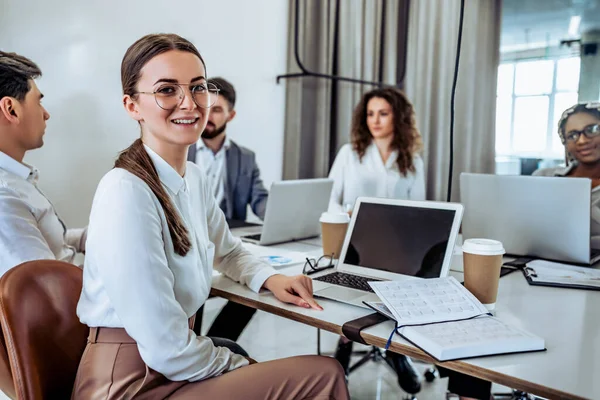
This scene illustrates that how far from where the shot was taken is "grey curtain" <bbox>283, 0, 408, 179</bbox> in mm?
3748

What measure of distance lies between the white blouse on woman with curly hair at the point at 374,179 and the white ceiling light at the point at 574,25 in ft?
3.08

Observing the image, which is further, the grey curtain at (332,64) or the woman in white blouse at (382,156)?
the grey curtain at (332,64)

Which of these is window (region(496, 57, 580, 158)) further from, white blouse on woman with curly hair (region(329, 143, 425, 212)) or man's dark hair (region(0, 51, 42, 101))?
man's dark hair (region(0, 51, 42, 101))

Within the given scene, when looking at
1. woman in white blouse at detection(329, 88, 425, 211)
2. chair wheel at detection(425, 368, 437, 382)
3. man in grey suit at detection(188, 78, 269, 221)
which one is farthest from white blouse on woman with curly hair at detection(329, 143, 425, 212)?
chair wheel at detection(425, 368, 437, 382)

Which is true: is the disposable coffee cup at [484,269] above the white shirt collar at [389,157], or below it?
below

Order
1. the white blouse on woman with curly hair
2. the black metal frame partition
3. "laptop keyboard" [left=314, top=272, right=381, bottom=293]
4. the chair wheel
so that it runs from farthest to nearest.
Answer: the black metal frame partition → the white blouse on woman with curly hair → the chair wheel → "laptop keyboard" [left=314, top=272, right=381, bottom=293]

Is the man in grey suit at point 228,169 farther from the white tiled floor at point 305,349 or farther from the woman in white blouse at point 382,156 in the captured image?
the white tiled floor at point 305,349

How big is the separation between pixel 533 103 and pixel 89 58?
2.13 m

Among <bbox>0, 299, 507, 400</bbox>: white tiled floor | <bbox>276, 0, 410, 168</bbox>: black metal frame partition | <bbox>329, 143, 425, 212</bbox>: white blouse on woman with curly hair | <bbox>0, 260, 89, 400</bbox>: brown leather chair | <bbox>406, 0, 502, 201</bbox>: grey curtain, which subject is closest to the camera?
<bbox>0, 260, 89, 400</bbox>: brown leather chair

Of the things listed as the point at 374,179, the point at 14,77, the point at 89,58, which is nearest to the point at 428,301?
the point at 14,77

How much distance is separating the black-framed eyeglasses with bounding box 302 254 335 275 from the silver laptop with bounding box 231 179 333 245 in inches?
12.3

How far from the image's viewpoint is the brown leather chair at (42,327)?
1010mm

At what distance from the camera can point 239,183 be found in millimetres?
3002

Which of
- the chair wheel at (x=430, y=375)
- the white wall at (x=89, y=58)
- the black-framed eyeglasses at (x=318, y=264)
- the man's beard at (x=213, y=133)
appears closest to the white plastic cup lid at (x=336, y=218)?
the black-framed eyeglasses at (x=318, y=264)
